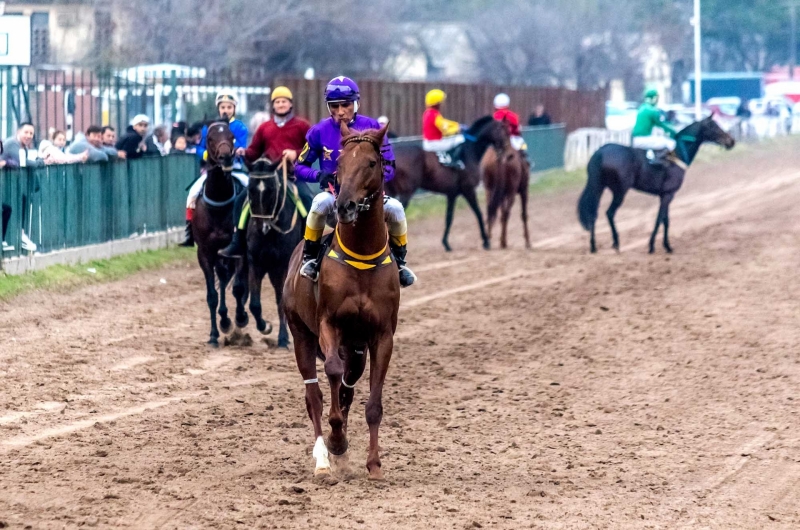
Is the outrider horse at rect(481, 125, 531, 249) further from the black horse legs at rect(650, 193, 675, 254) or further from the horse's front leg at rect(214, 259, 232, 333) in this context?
the horse's front leg at rect(214, 259, 232, 333)

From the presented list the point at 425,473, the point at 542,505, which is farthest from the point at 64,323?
the point at 542,505

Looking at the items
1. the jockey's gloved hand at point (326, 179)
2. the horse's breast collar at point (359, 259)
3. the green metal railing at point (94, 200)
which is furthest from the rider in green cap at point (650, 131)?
the horse's breast collar at point (359, 259)

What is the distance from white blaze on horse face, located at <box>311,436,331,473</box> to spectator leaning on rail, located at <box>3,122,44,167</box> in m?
8.53

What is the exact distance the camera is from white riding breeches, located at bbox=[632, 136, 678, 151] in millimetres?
18250

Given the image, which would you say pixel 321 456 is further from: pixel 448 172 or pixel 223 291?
pixel 448 172

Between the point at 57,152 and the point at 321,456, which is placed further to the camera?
the point at 57,152

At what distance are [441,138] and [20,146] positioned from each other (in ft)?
21.8

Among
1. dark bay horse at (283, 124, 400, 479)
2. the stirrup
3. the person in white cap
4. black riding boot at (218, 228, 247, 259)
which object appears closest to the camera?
dark bay horse at (283, 124, 400, 479)

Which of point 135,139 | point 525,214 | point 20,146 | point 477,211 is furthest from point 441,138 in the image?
point 20,146

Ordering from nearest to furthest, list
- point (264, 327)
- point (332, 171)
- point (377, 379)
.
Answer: point (377, 379) → point (332, 171) → point (264, 327)

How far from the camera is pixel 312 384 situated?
7398 millimetres

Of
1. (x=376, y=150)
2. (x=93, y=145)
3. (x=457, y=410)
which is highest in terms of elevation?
(x=93, y=145)

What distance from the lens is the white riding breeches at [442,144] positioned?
1902 cm

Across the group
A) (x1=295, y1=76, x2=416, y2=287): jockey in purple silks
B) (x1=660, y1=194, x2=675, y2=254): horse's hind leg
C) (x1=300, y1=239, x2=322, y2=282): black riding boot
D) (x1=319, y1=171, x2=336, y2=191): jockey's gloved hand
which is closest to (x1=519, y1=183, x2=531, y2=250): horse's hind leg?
(x1=660, y1=194, x2=675, y2=254): horse's hind leg
